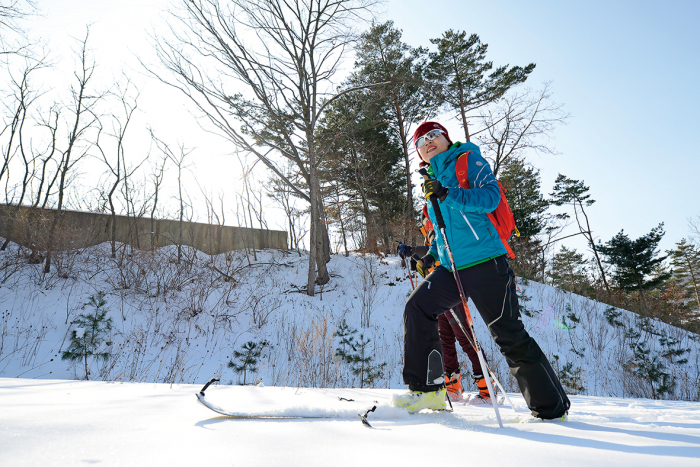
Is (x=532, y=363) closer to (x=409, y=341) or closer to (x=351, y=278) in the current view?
(x=409, y=341)

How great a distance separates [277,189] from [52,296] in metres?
9.65

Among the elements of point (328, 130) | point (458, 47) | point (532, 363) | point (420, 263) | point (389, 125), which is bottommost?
point (532, 363)

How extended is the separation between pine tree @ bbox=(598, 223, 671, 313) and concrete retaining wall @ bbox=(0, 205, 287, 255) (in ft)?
68.0

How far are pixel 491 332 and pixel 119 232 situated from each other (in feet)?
47.3

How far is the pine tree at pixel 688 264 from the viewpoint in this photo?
1158 inches

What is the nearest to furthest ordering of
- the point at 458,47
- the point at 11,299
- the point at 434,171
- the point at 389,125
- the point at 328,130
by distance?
the point at 434,171
the point at 11,299
the point at 328,130
the point at 458,47
the point at 389,125

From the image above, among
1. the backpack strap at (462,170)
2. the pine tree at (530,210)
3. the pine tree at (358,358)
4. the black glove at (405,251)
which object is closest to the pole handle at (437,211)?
the backpack strap at (462,170)

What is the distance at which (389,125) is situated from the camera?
48.9 ft

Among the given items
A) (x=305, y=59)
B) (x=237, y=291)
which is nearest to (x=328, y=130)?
(x=305, y=59)

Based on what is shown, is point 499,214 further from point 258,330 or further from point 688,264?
point 688,264

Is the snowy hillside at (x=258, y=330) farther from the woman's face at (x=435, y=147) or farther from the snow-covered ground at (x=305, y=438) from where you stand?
the woman's face at (x=435, y=147)

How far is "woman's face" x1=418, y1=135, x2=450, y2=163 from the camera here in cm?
206

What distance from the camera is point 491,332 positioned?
69.9 inches

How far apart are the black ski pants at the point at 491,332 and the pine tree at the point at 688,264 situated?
39.7 metres
